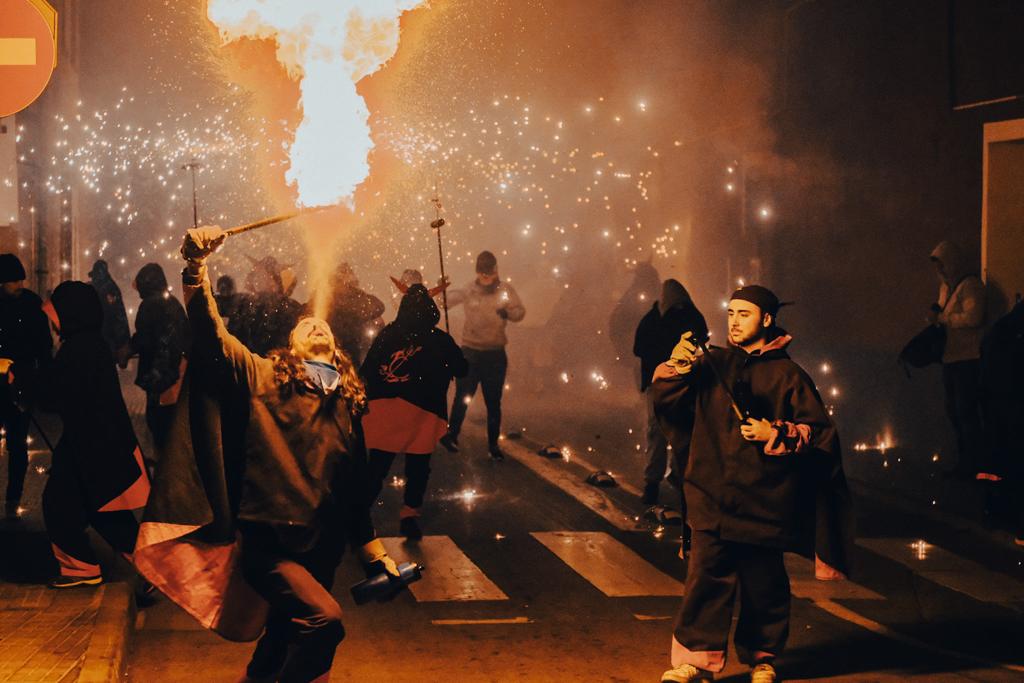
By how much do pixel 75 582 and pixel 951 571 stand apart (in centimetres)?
562

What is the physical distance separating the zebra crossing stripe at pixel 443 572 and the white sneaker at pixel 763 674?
7.23 feet

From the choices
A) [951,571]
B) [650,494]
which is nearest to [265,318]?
[650,494]

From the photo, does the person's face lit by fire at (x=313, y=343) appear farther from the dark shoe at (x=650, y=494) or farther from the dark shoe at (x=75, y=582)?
the dark shoe at (x=650, y=494)

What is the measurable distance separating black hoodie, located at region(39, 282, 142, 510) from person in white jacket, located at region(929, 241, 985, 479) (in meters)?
7.43

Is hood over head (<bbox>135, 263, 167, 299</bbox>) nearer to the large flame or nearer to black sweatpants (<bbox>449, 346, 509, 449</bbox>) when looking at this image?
the large flame

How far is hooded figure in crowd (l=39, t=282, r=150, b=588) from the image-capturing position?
27.7ft

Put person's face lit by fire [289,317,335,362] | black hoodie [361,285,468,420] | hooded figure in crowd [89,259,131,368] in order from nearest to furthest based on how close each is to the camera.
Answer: person's face lit by fire [289,317,335,362]
black hoodie [361,285,468,420]
hooded figure in crowd [89,259,131,368]

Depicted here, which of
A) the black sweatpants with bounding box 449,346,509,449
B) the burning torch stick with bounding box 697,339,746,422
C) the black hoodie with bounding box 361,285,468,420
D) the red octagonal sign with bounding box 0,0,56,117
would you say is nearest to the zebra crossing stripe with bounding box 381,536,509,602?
the black hoodie with bounding box 361,285,468,420

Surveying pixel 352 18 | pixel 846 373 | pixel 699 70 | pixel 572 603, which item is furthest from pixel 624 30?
pixel 572 603

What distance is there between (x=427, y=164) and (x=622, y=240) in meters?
8.65

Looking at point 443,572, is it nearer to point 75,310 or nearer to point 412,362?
point 412,362

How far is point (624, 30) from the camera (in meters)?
22.4

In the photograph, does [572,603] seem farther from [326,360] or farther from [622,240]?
[622,240]

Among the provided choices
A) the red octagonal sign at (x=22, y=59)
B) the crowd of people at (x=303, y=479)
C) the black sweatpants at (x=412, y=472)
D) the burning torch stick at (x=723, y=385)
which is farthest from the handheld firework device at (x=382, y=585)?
the black sweatpants at (x=412, y=472)
